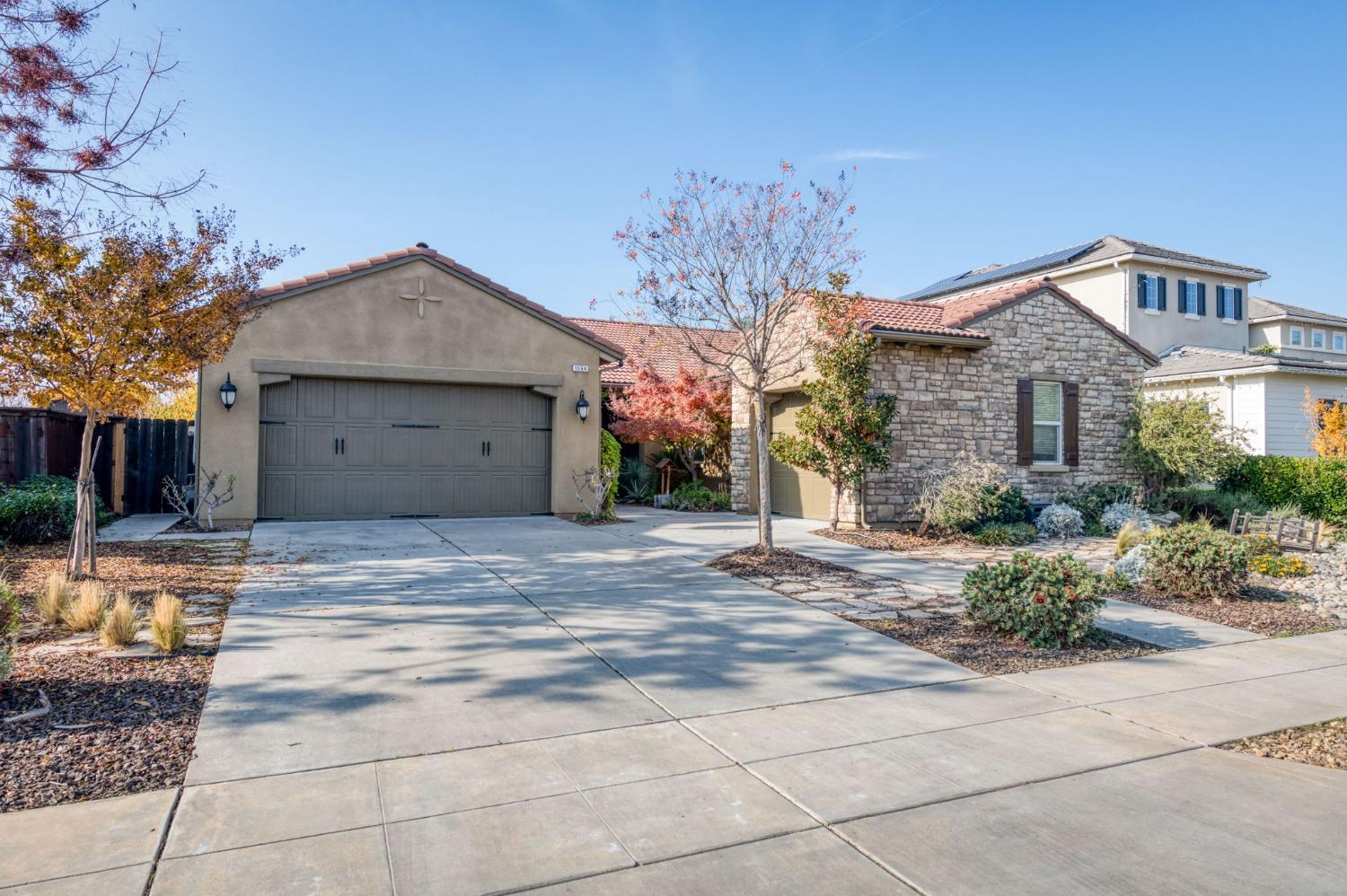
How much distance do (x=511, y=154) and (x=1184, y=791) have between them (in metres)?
11.4

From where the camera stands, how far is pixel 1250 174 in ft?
45.4

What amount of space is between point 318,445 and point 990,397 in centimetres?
1126

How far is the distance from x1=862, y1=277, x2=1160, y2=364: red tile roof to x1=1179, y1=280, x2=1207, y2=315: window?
40.8 feet

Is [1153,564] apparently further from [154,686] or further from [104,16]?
[104,16]

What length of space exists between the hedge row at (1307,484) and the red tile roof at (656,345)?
10243 mm

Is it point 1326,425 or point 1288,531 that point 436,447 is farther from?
point 1326,425

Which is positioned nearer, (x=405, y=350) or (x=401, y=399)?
(x=405, y=350)

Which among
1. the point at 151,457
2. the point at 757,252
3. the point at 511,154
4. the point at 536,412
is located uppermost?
the point at 511,154

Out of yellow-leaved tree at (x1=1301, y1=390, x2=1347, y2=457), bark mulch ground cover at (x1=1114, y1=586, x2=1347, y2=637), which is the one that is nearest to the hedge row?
yellow-leaved tree at (x1=1301, y1=390, x2=1347, y2=457)

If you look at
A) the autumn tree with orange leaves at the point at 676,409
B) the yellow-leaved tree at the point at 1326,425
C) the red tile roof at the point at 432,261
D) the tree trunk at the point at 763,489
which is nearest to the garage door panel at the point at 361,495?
the red tile roof at the point at 432,261

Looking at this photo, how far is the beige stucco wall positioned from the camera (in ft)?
40.2

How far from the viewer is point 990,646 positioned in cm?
600

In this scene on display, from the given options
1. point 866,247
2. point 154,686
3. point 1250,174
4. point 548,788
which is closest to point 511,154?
point 866,247

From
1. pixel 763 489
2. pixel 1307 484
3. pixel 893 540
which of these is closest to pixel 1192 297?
pixel 1307 484
